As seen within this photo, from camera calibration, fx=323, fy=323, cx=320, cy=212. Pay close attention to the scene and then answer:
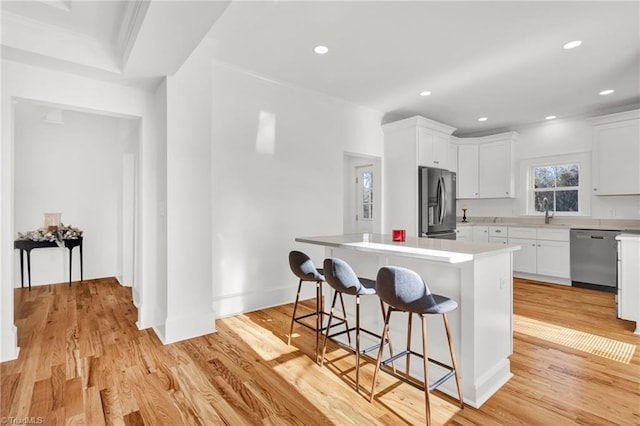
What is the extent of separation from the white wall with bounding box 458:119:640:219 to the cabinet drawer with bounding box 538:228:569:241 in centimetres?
70

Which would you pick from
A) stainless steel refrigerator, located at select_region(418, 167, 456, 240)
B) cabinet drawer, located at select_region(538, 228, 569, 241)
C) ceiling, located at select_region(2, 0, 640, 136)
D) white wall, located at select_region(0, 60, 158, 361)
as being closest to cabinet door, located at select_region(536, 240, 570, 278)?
cabinet drawer, located at select_region(538, 228, 569, 241)

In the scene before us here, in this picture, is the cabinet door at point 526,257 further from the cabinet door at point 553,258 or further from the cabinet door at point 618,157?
the cabinet door at point 618,157

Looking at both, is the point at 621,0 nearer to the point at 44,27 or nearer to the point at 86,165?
the point at 44,27

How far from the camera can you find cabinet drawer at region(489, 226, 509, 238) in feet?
18.4

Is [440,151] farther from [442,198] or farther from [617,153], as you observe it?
[617,153]

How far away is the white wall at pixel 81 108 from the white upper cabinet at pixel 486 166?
5.30m

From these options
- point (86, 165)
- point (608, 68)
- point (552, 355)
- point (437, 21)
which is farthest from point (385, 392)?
point (86, 165)

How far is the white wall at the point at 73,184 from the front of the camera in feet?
15.9

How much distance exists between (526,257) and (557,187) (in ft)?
4.45

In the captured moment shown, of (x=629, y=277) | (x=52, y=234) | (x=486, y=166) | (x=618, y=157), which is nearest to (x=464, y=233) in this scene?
(x=486, y=166)

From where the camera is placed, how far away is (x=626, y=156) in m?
4.52

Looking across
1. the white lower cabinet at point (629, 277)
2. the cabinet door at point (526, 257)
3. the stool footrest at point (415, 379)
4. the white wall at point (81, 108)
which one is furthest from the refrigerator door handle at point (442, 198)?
the white wall at point (81, 108)

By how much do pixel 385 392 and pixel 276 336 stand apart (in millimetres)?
1239

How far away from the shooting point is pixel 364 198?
6559 mm
